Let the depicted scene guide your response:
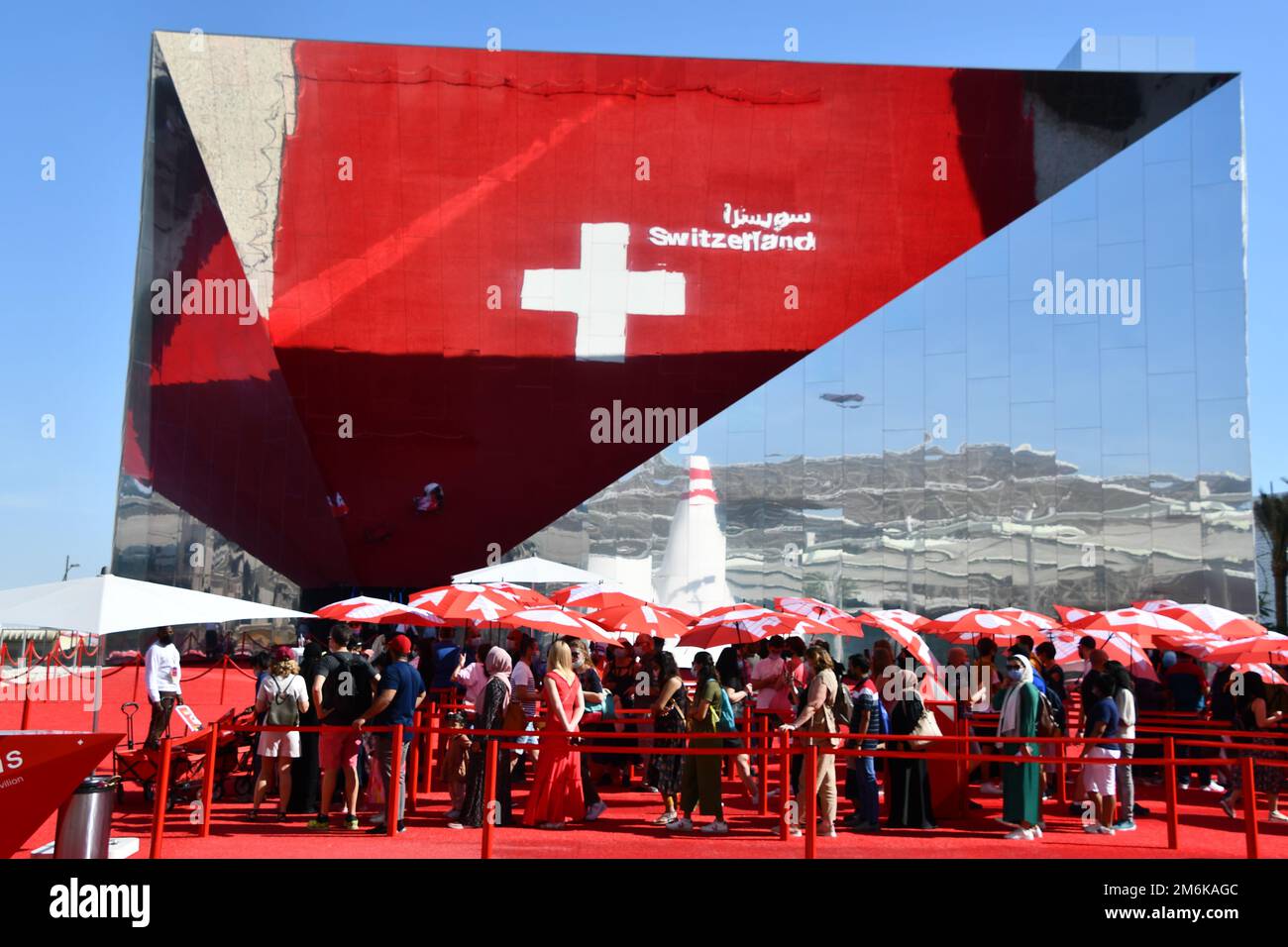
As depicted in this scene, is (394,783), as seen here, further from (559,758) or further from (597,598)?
(597,598)

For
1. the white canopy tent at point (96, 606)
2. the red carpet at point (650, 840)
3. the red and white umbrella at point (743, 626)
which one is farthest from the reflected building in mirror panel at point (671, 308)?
the white canopy tent at point (96, 606)

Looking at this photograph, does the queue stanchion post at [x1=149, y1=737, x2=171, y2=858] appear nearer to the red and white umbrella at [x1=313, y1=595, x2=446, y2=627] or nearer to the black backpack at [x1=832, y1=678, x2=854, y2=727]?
the red and white umbrella at [x1=313, y1=595, x2=446, y2=627]

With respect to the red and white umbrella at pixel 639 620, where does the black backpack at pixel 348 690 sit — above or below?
below

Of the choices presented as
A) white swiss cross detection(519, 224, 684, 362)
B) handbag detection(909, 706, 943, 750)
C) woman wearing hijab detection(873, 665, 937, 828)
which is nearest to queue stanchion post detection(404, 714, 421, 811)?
woman wearing hijab detection(873, 665, 937, 828)

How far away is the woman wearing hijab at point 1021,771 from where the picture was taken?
10.2m

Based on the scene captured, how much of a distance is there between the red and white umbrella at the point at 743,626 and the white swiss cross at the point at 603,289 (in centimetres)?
1203

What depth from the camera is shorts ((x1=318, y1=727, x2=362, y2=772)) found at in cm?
1018

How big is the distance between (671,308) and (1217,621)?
13735 millimetres

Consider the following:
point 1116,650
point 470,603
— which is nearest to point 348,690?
point 470,603

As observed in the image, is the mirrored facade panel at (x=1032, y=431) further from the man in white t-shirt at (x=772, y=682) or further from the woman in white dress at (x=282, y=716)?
the woman in white dress at (x=282, y=716)

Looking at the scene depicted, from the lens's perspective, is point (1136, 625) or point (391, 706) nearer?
point (391, 706)

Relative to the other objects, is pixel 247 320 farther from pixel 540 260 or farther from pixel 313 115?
pixel 540 260

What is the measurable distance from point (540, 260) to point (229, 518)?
856 centimetres

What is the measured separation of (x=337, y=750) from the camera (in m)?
10.2
